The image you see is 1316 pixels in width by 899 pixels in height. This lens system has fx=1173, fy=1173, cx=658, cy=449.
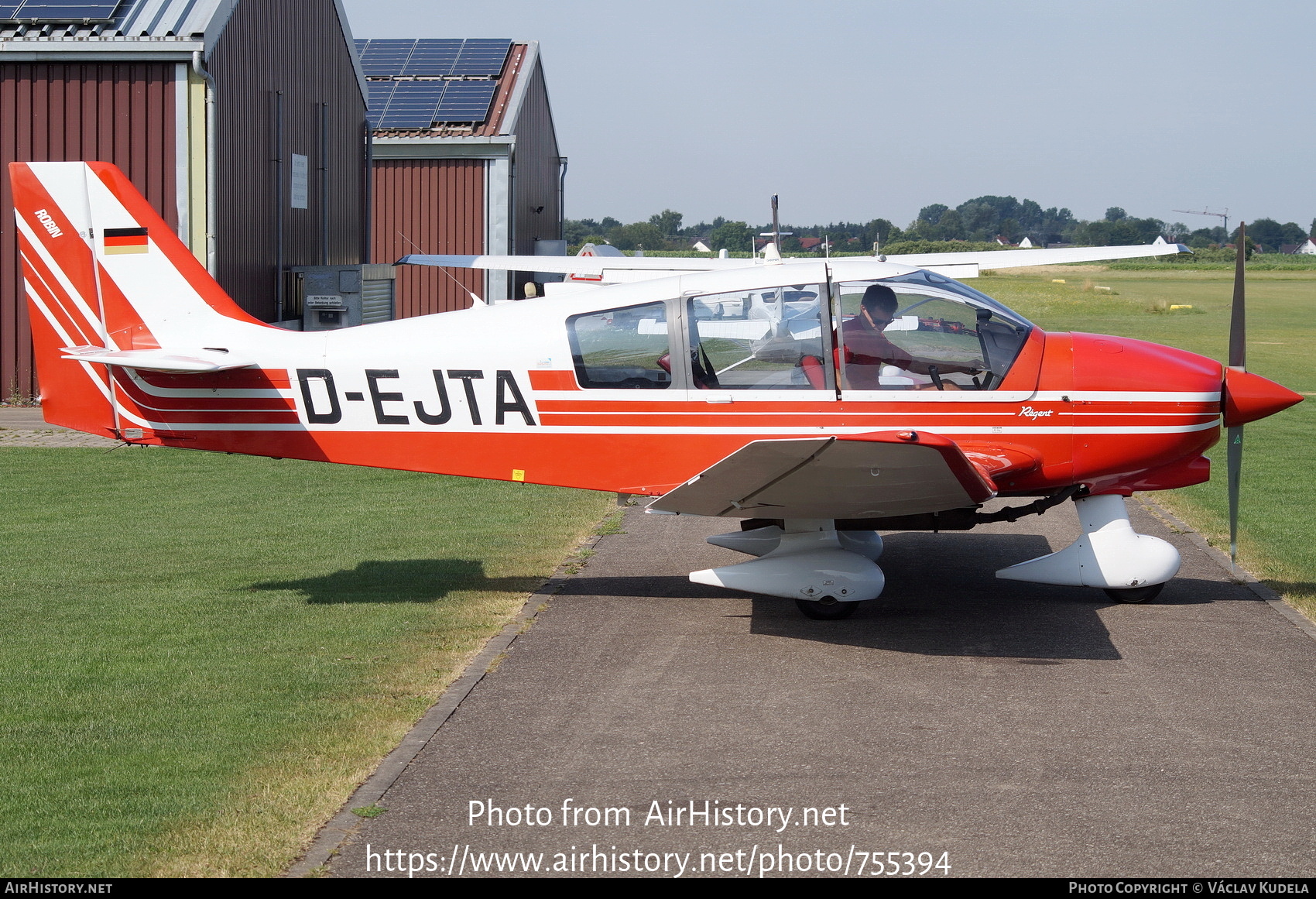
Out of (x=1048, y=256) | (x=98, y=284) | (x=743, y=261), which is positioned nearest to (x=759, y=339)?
(x=98, y=284)

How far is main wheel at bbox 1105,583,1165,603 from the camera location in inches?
315

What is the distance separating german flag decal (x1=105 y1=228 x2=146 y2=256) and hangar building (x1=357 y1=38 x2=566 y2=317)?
60.6 ft

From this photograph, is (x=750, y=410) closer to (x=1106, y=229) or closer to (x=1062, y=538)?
(x=1062, y=538)

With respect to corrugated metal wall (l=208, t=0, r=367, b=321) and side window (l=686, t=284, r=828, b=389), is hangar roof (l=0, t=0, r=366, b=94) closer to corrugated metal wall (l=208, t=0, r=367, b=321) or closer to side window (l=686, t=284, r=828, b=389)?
corrugated metal wall (l=208, t=0, r=367, b=321)

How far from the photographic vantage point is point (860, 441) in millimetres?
6238

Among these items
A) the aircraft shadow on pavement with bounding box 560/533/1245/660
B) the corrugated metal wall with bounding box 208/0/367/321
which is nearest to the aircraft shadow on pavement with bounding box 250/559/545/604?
the aircraft shadow on pavement with bounding box 560/533/1245/660

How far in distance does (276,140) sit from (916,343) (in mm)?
13814

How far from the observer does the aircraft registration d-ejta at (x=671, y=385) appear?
7570mm

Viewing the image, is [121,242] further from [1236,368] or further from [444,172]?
[444,172]

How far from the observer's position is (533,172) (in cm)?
3133

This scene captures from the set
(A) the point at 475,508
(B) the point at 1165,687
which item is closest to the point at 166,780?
(B) the point at 1165,687

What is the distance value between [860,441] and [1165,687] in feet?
6.90

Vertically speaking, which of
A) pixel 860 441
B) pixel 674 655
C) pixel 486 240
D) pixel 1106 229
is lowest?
pixel 674 655

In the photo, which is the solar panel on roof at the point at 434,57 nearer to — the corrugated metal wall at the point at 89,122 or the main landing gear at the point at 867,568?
the corrugated metal wall at the point at 89,122
